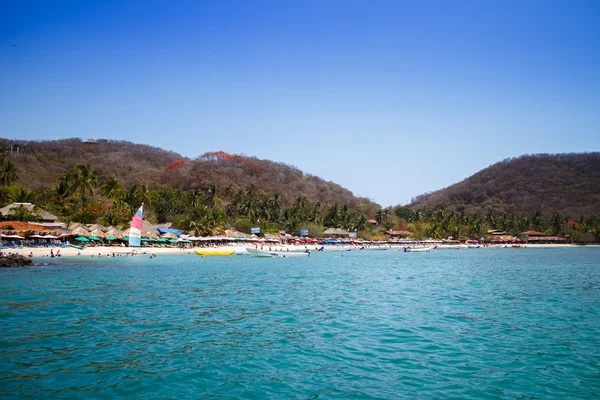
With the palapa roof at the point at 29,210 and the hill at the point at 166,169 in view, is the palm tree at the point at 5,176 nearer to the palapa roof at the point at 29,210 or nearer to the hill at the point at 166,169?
the palapa roof at the point at 29,210

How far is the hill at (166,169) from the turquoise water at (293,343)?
91.9 metres

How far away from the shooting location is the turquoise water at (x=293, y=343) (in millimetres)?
9375

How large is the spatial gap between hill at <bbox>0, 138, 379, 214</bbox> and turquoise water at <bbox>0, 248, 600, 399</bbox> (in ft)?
302

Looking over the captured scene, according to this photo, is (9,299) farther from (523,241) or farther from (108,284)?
(523,241)

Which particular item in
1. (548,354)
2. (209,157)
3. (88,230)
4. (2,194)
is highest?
(209,157)

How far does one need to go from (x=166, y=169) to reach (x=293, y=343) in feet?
461

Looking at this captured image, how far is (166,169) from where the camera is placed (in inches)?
5719

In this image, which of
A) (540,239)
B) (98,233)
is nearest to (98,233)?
(98,233)

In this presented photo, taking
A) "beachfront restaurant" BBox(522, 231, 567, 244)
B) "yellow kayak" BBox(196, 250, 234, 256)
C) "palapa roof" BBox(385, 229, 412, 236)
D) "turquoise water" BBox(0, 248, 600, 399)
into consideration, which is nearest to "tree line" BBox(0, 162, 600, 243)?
"palapa roof" BBox(385, 229, 412, 236)

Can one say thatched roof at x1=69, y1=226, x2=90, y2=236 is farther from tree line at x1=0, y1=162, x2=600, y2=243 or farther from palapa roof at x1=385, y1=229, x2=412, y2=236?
palapa roof at x1=385, y1=229, x2=412, y2=236

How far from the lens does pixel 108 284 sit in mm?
25453

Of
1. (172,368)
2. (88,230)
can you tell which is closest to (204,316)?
(172,368)

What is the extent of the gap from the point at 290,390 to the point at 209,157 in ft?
526

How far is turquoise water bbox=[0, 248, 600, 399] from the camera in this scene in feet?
30.8
